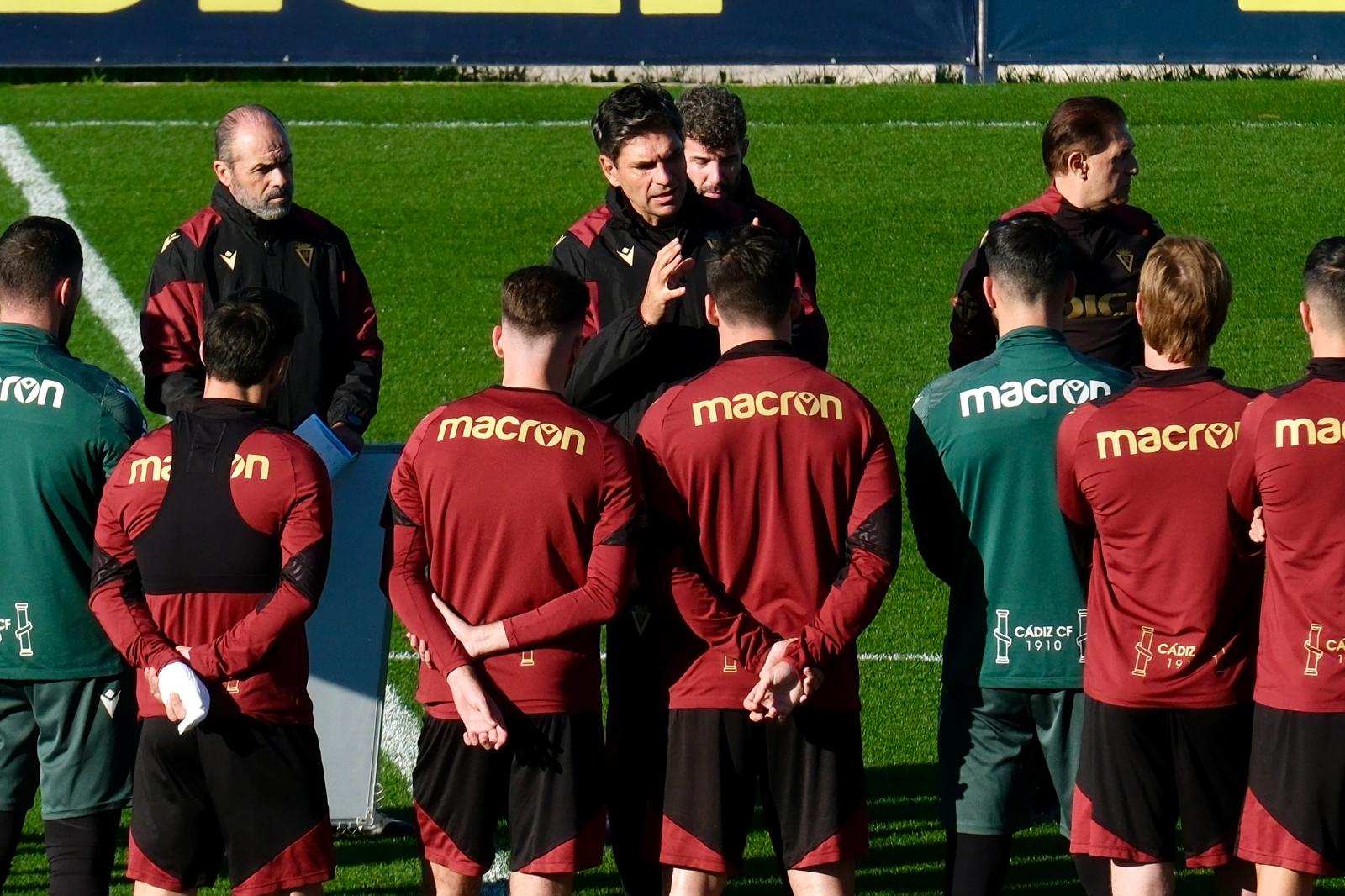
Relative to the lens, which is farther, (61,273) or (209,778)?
(61,273)

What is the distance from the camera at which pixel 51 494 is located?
4.30 metres

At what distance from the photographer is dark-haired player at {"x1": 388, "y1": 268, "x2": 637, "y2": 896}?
392 cm

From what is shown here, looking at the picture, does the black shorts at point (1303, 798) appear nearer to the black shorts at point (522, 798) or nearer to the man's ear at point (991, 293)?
the man's ear at point (991, 293)

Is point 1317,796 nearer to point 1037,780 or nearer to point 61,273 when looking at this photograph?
point 1037,780

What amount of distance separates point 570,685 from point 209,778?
824mm

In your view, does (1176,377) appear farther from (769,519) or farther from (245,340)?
(245,340)

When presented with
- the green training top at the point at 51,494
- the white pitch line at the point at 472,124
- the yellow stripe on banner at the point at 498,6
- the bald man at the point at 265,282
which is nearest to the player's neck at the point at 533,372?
the green training top at the point at 51,494

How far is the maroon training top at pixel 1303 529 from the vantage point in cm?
385

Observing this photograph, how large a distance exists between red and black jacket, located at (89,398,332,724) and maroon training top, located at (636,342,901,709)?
803 mm

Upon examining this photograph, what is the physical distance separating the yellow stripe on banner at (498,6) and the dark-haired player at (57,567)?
9109 millimetres

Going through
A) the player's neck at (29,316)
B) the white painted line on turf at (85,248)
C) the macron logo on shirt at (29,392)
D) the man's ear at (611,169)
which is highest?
the white painted line on turf at (85,248)

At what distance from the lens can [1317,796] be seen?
3.88 m

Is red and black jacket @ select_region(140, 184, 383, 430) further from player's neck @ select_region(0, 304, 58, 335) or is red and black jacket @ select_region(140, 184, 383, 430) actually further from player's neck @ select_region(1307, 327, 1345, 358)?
player's neck @ select_region(1307, 327, 1345, 358)

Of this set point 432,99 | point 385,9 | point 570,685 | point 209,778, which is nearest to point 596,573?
point 570,685
